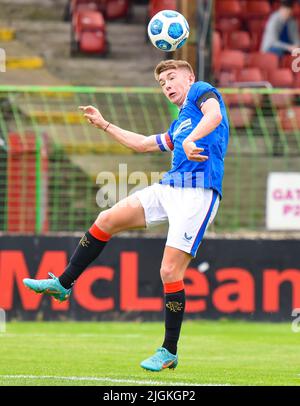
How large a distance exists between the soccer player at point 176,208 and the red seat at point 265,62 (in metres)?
9.38

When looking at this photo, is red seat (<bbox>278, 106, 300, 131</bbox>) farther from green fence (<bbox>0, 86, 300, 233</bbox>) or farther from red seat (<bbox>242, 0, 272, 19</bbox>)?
red seat (<bbox>242, 0, 272, 19</bbox>)

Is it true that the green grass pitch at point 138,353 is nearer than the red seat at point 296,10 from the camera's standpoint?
Yes

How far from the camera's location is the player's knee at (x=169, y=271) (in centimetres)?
768

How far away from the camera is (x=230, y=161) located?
12867 mm

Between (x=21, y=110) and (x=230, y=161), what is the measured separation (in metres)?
3.39

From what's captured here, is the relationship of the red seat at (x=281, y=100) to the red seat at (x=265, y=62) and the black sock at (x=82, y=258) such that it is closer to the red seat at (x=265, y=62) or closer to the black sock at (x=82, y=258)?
the red seat at (x=265, y=62)

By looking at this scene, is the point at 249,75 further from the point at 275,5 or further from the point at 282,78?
the point at 275,5

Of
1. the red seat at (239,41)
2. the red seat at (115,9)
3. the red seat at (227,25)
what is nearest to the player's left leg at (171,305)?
the red seat at (239,41)

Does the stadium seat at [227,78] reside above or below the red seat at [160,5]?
below

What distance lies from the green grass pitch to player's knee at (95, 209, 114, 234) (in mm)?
983

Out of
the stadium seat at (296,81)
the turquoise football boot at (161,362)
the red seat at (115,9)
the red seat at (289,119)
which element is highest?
the red seat at (115,9)

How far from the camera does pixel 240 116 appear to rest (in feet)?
46.3

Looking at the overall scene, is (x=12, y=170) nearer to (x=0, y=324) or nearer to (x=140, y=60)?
(x=0, y=324)

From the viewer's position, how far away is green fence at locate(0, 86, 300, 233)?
1234 cm
